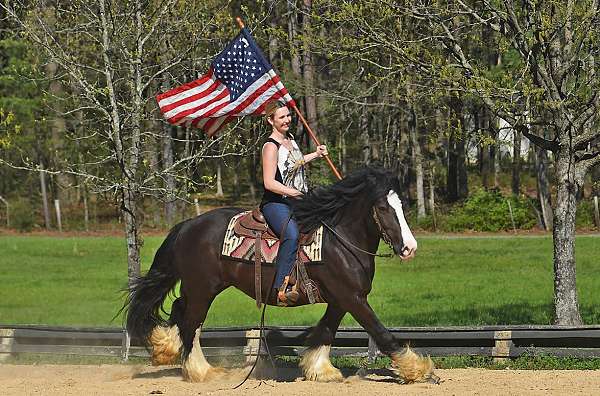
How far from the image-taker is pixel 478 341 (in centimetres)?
1137

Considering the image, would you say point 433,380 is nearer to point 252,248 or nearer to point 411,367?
point 411,367

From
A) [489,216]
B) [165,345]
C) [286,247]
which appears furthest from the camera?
[489,216]

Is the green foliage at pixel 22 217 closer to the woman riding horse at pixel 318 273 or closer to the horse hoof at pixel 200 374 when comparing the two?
the woman riding horse at pixel 318 273

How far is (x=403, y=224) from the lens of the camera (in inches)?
380

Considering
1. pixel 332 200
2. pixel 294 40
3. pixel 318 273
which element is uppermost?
pixel 294 40

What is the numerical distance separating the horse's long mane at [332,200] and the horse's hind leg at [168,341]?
1929mm

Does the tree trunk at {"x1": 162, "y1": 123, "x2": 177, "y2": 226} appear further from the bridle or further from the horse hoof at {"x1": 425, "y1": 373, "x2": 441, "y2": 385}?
the horse hoof at {"x1": 425, "y1": 373, "x2": 441, "y2": 385}

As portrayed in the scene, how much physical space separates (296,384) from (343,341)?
192 cm

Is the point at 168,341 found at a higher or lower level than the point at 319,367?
higher

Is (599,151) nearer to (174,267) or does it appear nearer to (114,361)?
(174,267)

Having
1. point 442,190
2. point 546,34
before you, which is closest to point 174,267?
point 546,34

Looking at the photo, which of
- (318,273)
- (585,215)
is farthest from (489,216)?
(318,273)

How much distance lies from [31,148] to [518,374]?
36209 mm

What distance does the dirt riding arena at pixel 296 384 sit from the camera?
9383 millimetres
